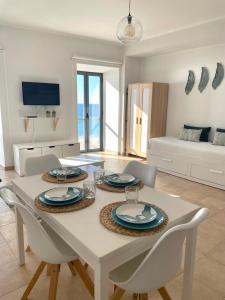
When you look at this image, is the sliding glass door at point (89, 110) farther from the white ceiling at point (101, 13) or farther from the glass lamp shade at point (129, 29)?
the glass lamp shade at point (129, 29)

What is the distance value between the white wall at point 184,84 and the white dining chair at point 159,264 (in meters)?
3.85

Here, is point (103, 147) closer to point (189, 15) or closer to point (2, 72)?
point (2, 72)

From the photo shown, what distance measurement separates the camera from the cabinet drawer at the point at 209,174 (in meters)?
3.74

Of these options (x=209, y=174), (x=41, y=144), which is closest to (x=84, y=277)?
(x=209, y=174)

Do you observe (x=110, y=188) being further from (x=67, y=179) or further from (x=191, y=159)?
(x=191, y=159)

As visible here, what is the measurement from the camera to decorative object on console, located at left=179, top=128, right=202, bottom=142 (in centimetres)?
460


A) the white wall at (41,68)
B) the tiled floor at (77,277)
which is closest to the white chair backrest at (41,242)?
the tiled floor at (77,277)

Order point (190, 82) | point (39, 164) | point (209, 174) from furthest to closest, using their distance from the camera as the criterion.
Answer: point (190, 82)
point (209, 174)
point (39, 164)

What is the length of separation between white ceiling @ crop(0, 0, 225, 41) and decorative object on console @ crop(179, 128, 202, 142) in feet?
6.32

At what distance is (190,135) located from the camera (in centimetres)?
468

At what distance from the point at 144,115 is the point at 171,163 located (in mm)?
1454

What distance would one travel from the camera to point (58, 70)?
16.0ft

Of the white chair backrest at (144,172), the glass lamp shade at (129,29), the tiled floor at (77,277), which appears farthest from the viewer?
the glass lamp shade at (129,29)

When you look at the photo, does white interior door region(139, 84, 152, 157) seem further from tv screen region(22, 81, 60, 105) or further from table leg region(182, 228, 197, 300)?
table leg region(182, 228, 197, 300)
